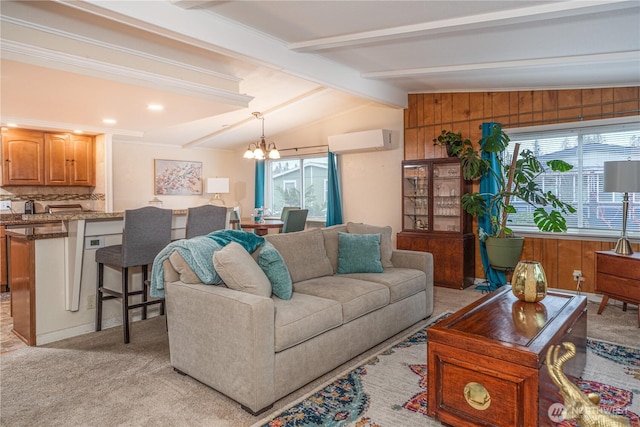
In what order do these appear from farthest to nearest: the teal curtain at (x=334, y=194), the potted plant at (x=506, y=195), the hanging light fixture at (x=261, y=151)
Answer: the teal curtain at (x=334, y=194) → the hanging light fixture at (x=261, y=151) → the potted plant at (x=506, y=195)

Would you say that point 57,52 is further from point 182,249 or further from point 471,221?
point 471,221

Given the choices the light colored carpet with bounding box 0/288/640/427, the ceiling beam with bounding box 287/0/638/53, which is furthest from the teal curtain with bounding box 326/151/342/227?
the light colored carpet with bounding box 0/288/640/427

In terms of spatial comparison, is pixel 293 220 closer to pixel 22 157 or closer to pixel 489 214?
pixel 489 214

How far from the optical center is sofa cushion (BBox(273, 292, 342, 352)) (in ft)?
7.38

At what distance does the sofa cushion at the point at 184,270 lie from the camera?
2.55 meters

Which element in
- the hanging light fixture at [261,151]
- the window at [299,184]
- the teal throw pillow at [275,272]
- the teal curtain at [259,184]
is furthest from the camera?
the teal curtain at [259,184]

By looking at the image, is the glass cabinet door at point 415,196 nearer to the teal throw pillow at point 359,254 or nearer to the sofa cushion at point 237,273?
the teal throw pillow at point 359,254

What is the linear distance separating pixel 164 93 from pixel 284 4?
148 cm

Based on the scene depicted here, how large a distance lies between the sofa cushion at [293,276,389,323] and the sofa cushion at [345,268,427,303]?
10 centimetres

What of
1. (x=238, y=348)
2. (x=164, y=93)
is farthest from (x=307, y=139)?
(x=238, y=348)

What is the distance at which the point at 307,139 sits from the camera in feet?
23.1

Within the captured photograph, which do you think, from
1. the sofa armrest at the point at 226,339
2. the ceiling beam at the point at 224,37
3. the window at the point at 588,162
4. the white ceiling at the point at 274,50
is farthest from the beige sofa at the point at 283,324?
the window at the point at 588,162

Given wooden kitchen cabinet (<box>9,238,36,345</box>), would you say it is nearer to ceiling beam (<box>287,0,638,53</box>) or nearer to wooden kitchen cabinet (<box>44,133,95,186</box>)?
wooden kitchen cabinet (<box>44,133,95,186</box>)

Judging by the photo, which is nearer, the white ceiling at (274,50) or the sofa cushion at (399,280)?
the white ceiling at (274,50)
